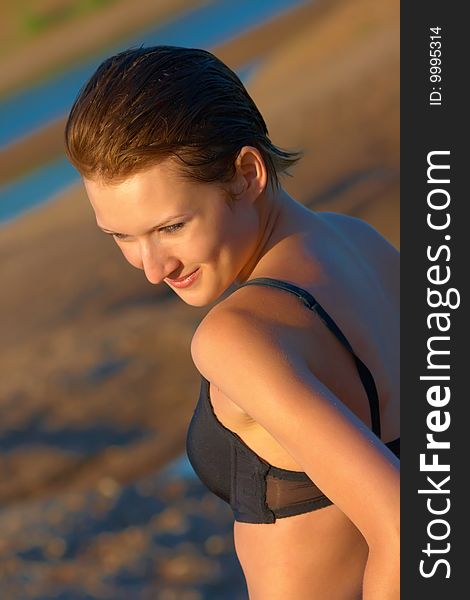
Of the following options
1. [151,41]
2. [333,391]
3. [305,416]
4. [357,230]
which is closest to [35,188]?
[151,41]

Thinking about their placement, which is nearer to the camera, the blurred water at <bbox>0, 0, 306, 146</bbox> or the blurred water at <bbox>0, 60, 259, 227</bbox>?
the blurred water at <bbox>0, 60, 259, 227</bbox>

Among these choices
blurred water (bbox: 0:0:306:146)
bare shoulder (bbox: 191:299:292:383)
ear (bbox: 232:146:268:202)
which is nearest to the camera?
bare shoulder (bbox: 191:299:292:383)

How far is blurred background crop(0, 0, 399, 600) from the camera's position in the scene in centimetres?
501

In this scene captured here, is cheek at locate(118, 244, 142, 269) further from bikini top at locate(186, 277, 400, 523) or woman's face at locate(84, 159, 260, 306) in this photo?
bikini top at locate(186, 277, 400, 523)

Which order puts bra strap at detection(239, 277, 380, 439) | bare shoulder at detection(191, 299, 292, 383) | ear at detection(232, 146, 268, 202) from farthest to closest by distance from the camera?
1. ear at detection(232, 146, 268, 202)
2. bra strap at detection(239, 277, 380, 439)
3. bare shoulder at detection(191, 299, 292, 383)

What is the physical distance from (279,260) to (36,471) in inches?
162

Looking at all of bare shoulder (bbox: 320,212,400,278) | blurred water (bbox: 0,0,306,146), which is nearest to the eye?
bare shoulder (bbox: 320,212,400,278)

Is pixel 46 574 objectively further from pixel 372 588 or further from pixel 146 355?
pixel 372 588

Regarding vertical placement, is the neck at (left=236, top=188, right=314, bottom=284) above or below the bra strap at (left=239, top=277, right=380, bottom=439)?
above

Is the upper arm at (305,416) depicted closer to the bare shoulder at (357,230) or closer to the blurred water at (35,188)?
the bare shoulder at (357,230)

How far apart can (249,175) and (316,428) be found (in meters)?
0.49

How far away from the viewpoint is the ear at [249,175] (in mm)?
1864

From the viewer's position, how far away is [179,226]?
5.87ft

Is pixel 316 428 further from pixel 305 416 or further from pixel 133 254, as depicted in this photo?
pixel 133 254
